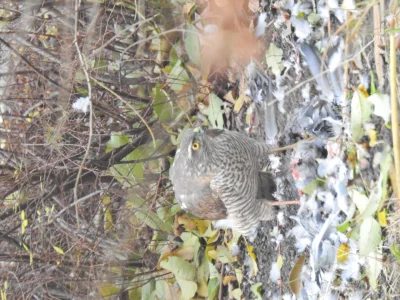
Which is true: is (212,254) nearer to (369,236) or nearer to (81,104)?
(81,104)

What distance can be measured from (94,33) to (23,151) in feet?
2.70

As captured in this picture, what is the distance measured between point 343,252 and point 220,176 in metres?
0.63

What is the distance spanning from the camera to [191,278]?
2.95m

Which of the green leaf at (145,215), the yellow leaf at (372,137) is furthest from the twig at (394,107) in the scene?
the green leaf at (145,215)

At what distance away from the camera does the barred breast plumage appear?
2.21 m

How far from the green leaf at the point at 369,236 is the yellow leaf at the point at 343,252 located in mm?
208

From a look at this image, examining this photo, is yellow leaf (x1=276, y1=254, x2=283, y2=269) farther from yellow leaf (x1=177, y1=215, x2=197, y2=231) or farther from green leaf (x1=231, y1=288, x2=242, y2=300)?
yellow leaf (x1=177, y1=215, x2=197, y2=231)

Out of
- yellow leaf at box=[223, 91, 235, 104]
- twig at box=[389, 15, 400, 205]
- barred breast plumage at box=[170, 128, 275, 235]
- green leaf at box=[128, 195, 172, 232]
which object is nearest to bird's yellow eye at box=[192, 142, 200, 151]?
barred breast plumage at box=[170, 128, 275, 235]

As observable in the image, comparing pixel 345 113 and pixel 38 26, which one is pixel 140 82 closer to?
pixel 38 26

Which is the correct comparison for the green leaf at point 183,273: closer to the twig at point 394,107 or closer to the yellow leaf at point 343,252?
the yellow leaf at point 343,252

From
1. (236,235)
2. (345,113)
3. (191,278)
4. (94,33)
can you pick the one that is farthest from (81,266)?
(345,113)

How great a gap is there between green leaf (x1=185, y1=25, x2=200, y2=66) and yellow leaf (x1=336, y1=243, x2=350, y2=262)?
146 cm

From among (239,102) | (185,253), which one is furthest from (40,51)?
(185,253)

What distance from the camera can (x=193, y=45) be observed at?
2.88 meters
